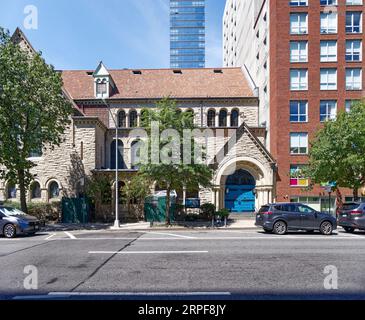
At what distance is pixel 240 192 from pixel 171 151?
38.7 ft

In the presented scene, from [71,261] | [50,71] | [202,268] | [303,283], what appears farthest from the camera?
[50,71]

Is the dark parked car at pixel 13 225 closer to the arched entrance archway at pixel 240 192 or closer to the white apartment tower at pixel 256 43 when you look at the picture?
the arched entrance archway at pixel 240 192

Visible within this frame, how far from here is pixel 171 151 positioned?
19.6m

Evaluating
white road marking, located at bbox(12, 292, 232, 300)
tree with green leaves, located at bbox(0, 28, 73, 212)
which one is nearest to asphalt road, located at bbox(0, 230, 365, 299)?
white road marking, located at bbox(12, 292, 232, 300)

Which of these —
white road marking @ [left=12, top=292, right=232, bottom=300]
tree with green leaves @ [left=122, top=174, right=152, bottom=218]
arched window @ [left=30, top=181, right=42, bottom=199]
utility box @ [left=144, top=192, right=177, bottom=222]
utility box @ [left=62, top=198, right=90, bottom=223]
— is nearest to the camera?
white road marking @ [left=12, top=292, right=232, bottom=300]

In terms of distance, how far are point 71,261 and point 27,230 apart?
26.0ft

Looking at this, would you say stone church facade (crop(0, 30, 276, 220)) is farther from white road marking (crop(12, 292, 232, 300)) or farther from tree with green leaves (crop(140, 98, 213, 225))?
white road marking (crop(12, 292, 232, 300))

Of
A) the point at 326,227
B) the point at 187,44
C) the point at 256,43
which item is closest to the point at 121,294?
the point at 326,227

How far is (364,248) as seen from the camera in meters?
12.0

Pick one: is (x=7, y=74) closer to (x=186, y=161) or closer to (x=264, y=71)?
(x=186, y=161)

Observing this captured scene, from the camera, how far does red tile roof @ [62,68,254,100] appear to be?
33.9 meters

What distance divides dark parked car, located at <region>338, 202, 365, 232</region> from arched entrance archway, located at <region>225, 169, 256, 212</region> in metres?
11.3

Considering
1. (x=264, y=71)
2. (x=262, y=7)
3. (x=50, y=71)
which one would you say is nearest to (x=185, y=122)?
(x=50, y=71)

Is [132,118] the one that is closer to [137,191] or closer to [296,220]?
[137,191]
